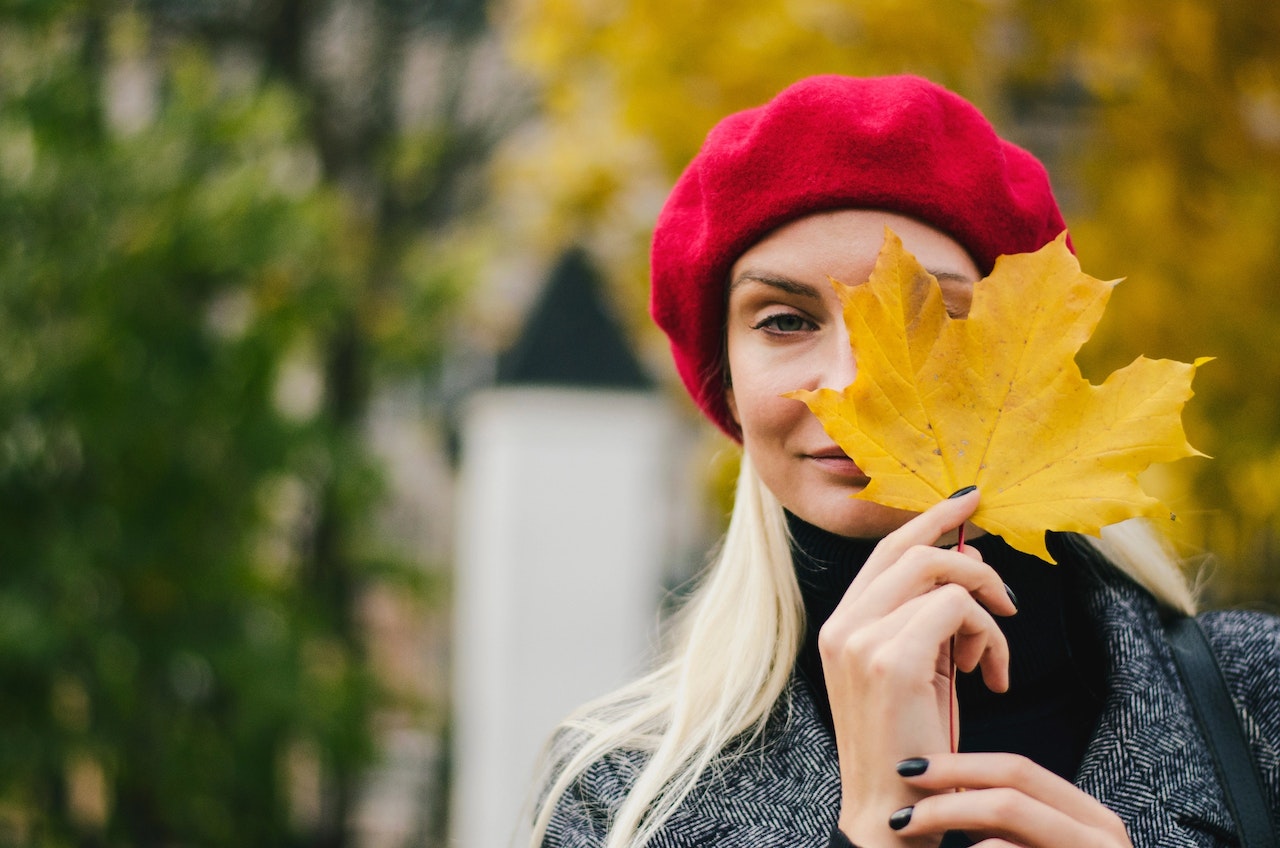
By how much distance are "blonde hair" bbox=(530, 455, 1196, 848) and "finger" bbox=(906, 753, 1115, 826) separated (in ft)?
1.56

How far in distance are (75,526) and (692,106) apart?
296 cm

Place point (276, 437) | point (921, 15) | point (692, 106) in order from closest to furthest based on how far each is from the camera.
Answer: point (921, 15) → point (692, 106) → point (276, 437)

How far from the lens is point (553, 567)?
4.77m

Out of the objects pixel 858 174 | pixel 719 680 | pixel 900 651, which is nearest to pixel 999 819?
pixel 900 651

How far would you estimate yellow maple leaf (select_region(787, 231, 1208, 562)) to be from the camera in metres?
1.10

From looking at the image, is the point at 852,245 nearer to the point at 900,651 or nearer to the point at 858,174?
the point at 858,174

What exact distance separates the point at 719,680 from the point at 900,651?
578 millimetres

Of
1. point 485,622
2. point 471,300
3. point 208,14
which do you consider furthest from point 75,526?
point 208,14

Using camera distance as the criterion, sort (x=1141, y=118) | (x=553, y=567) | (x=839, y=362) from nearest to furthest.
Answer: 1. (x=839, y=362)
2. (x=1141, y=118)
3. (x=553, y=567)

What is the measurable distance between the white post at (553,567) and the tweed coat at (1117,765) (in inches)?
123

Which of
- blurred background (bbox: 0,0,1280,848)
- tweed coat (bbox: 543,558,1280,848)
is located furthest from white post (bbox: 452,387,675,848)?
tweed coat (bbox: 543,558,1280,848)

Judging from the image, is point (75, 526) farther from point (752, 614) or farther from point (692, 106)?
point (752, 614)

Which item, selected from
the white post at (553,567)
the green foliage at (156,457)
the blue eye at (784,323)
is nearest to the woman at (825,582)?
the blue eye at (784,323)

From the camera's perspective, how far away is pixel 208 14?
7.33 m
